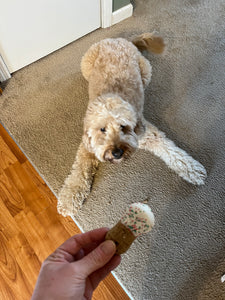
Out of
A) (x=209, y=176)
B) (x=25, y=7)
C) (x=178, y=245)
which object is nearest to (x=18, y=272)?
(x=178, y=245)

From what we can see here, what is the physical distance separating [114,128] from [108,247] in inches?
22.0

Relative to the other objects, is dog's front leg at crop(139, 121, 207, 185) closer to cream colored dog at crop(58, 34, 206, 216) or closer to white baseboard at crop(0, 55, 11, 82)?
cream colored dog at crop(58, 34, 206, 216)

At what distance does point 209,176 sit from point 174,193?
268 millimetres

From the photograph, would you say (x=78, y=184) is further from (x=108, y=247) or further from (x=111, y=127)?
(x=108, y=247)

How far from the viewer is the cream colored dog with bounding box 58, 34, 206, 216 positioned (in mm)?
1086

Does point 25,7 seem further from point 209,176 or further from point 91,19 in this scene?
point 209,176

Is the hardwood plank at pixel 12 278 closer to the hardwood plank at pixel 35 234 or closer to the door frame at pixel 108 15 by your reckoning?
the hardwood plank at pixel 35 234

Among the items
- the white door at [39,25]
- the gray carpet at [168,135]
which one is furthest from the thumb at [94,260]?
the white door at [39,25]

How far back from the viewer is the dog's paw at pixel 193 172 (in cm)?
138

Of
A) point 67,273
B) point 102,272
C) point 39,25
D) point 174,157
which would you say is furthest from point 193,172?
point 39,25

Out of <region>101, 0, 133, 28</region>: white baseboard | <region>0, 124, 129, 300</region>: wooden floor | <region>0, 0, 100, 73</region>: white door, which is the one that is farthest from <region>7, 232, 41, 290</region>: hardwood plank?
<region>101, 0, 133, 28</region>: white baseboard

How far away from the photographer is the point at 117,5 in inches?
78.4

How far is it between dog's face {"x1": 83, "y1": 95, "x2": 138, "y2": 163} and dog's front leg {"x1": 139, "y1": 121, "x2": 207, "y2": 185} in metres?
0.28

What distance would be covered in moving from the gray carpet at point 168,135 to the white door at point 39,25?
0.30ft
